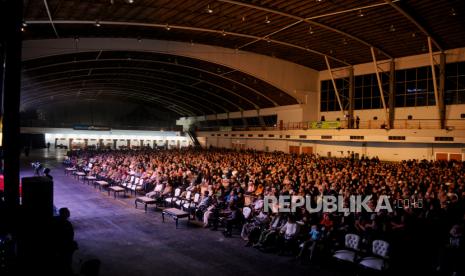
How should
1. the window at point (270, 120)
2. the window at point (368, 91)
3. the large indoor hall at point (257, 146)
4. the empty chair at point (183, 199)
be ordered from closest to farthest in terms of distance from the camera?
the large indoor hall at point (257, 146) → the empty chair at point (183, 199) → the window at point (368, 91) → the window at point (270, 120)

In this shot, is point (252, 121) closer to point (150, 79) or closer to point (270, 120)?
point (270, 120)

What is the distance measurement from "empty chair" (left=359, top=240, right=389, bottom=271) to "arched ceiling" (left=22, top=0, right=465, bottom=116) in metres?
14.3

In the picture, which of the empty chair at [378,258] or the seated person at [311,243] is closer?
the empty chair at [378,258]

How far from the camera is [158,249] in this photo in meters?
8.88

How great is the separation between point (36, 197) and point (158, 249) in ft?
11.5

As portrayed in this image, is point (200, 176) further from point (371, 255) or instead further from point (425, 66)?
point (425, 66)

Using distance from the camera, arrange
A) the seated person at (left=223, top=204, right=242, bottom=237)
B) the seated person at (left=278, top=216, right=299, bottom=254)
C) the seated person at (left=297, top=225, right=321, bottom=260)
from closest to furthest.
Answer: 1. the seated person at (left=297, top=225, right=321, bottom=260)
2. the seated person at (left=278, top=216, right=299, bottom=254)
3. the seated person at (left=223, top=204, right=242, bottom=237)

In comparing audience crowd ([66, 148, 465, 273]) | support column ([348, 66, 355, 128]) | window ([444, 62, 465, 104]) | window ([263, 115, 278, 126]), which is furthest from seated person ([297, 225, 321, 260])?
window ([263, 115, 278, 126])

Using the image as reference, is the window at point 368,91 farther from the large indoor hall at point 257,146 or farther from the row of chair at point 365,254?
the row of chair at point 365,254

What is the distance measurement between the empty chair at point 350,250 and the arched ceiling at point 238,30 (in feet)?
45.5

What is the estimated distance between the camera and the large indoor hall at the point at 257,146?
7293 millimetres

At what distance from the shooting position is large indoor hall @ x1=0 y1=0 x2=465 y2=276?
23.9ft

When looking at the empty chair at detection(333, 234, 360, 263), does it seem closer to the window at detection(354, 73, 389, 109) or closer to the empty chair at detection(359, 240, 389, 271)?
the empty chair at detection(359, 240, 389, 271)

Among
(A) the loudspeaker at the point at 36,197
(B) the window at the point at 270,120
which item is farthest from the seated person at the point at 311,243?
(B) the window at the point at 270,120
